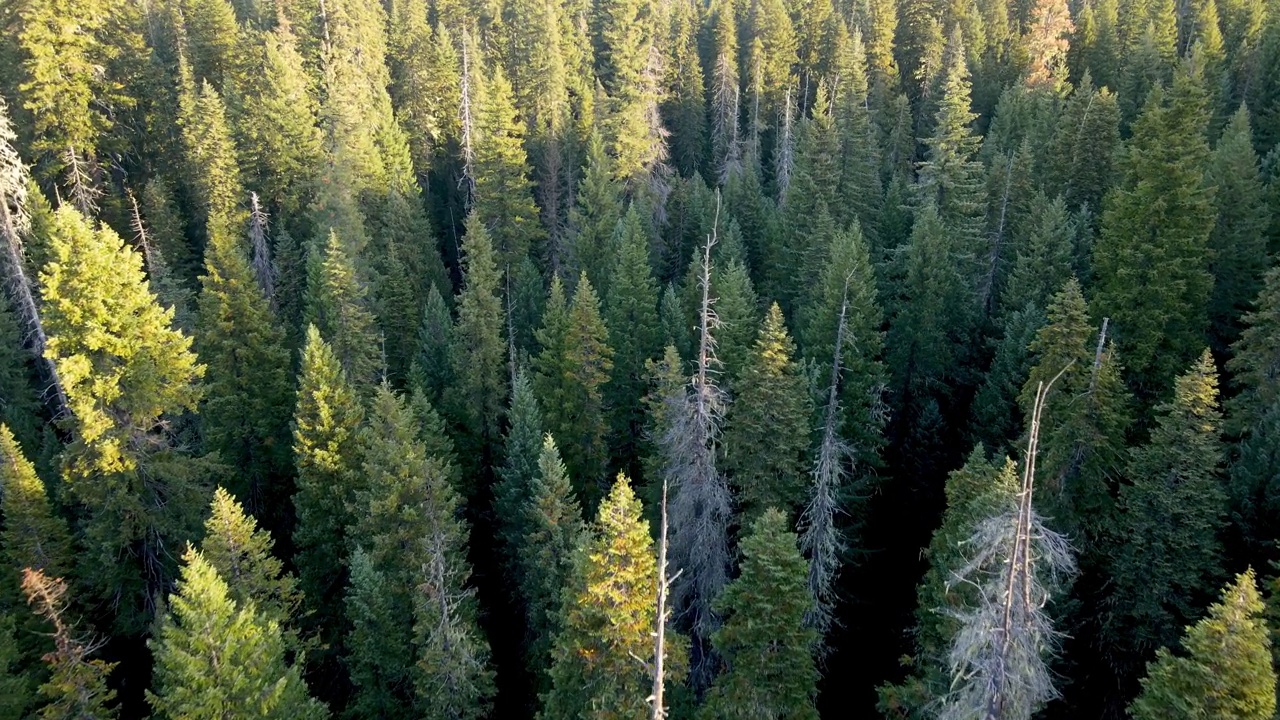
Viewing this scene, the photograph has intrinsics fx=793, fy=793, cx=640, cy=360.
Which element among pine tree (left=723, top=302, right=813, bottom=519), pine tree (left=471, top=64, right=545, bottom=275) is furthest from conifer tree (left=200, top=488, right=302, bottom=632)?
pine tree (left=471, top=64, right=545, bottom=275)

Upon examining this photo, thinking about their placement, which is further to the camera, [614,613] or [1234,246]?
[1234,246]

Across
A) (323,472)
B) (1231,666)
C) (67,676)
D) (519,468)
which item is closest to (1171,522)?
(1231,666)

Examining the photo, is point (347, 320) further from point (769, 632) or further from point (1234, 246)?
point (1234, 246)

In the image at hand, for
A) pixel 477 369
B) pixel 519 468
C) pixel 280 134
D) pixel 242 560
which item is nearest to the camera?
pixel 242 560

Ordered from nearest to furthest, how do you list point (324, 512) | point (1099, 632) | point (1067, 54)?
point (1099, 632), point (324, 512), point (1067, 54)

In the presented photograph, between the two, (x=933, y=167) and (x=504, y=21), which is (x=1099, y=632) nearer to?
(x=933, y=167)

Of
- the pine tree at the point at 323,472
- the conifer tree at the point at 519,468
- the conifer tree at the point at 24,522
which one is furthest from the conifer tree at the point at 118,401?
the conifer tree at the point at 519,468


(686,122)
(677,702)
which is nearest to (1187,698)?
(677,702)
